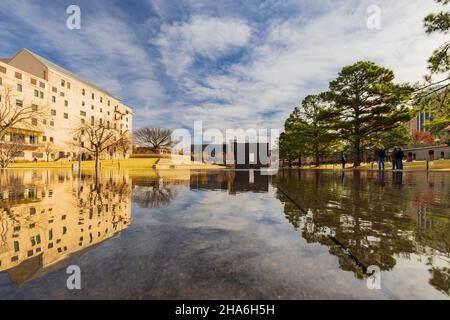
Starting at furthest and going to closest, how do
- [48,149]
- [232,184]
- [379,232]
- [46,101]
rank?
[46,101], [48,149], [232,184], [379,232]

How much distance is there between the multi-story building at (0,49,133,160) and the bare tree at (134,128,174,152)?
13.4 meters

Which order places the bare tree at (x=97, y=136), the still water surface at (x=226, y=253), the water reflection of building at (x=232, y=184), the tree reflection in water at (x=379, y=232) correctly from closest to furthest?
the still water surface at (x=226, y=253) < the tree reflection in water at (x=379, y=232) < the water reflection of building at (x=232, y=184) < the bare tree at (x=97, y=136)

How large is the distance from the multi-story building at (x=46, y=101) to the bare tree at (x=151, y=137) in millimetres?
13357

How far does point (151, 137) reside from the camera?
6519cm

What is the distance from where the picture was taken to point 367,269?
1959 millimetres

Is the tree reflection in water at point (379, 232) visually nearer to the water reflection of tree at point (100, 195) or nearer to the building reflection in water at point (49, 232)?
the building reflection in water at point (49, 232)

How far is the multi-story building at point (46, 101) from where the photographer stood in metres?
40.1

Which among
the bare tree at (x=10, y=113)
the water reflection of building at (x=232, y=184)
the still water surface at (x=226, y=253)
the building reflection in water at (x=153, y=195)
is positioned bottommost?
the water reflection of building at (x=232, y=184)

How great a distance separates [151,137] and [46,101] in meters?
26.7

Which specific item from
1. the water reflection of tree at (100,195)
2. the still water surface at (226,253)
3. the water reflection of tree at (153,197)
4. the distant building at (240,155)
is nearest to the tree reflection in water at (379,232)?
the still water surface at (226,253)

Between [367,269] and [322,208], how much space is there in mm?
2656

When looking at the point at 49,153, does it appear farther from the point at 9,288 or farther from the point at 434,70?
the point at 434,70

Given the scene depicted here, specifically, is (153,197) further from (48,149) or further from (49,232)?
(48,149)

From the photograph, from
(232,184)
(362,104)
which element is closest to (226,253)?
(232,184)
